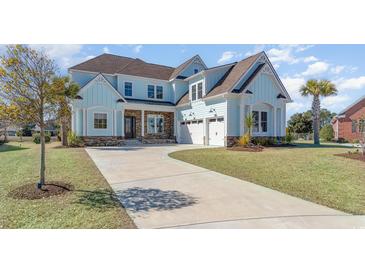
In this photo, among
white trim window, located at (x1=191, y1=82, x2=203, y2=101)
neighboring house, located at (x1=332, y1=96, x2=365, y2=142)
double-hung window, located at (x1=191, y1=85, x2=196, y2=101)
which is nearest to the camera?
white trim window, located at (x1=191, y1=82, x2=203, y2=101)

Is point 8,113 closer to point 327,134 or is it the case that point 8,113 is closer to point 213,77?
point 213,77

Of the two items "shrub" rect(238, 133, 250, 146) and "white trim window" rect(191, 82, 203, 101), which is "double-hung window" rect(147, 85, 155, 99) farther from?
"shrub" rect(238, 133, 250, 146)

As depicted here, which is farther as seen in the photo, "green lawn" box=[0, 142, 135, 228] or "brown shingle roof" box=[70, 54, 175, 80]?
"brown shingle roof" box=[70, 54, 175, 80]

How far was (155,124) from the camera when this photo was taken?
23156mm

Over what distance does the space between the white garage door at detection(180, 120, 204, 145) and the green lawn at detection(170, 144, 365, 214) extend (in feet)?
30.6

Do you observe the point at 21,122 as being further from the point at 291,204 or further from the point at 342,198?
the point at 342,198

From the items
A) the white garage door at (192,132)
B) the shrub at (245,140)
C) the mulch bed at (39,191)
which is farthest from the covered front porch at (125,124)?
the mulch bed at (39,191)

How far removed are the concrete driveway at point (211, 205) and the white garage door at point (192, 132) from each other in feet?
41.5

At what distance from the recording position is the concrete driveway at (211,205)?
4.28 metres

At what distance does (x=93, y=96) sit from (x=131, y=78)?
15.3 feet

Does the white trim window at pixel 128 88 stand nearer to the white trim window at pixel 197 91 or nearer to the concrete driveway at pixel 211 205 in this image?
the white trim window at pixel 197 91

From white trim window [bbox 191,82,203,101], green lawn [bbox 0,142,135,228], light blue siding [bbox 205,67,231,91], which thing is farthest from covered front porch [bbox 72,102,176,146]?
green lawn [bbox 0,142,135,228]

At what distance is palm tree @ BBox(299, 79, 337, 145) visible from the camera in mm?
23891
